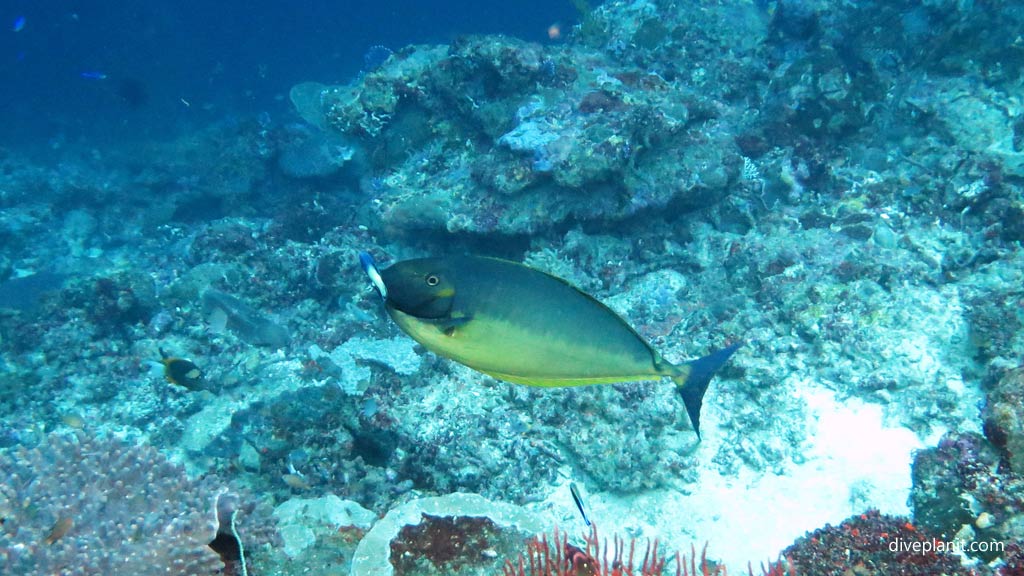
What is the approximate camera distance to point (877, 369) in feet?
16.4

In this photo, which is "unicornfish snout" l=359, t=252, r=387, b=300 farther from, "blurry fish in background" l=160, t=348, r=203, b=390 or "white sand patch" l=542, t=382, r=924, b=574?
"blurry fish in background" l=160, t=348, r=203, b=390

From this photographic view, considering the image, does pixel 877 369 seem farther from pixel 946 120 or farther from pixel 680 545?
pixel 946 120

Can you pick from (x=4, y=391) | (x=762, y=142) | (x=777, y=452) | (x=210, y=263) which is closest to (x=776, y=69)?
(x=762, y=142)

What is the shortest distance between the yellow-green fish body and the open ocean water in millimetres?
10

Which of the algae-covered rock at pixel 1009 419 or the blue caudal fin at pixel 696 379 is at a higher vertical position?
the algae-covered rock at pixel 1009 419

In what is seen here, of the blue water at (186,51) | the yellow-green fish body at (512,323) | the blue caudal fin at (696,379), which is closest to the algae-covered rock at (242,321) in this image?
the yellow-green fish body at (512,323)

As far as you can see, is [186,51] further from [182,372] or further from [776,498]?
[776,498]

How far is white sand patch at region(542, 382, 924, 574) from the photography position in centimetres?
413

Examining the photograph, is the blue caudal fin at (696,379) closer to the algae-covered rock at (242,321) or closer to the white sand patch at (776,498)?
the white sand patch at (776,498)

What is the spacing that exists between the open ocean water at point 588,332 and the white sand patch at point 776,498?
26mm

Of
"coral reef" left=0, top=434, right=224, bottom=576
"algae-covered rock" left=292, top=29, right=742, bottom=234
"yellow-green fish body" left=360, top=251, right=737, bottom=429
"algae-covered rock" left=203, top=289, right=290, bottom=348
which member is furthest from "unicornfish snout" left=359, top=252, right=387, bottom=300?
"algae-covered rock" left=203, top=289, right=290, bottom=348

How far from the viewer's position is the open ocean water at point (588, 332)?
301 cm

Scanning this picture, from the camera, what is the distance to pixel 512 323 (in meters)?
1.63

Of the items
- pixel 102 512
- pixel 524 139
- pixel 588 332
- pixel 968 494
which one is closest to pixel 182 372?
pixel 102 512
